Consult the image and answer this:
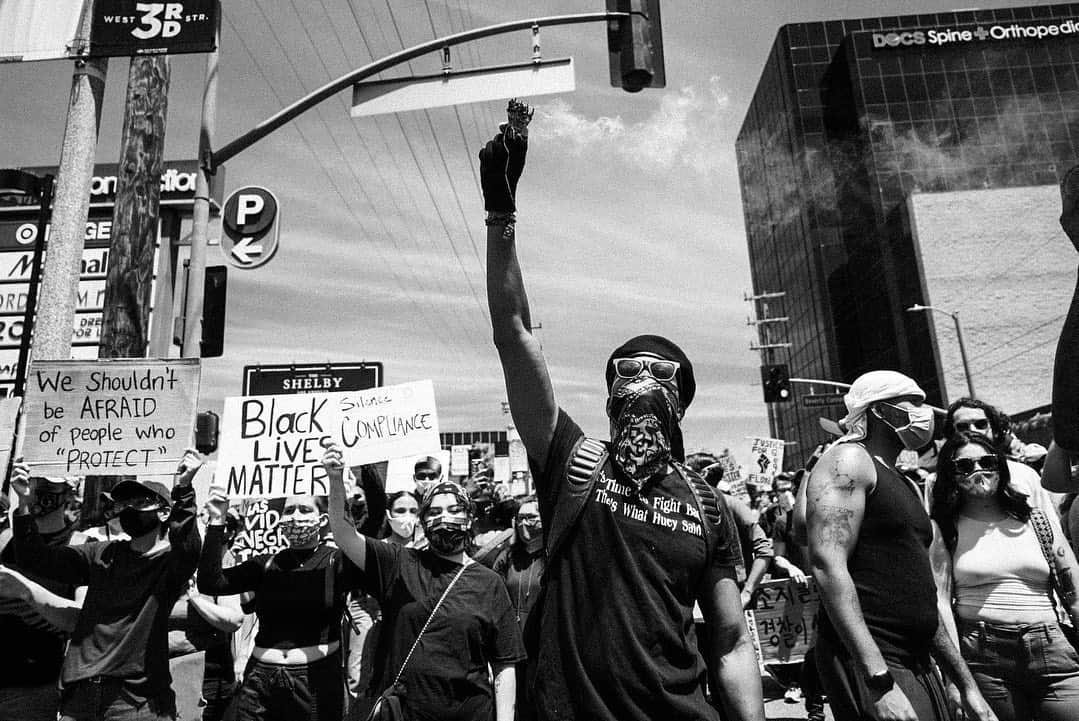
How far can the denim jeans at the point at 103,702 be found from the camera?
4270 mm

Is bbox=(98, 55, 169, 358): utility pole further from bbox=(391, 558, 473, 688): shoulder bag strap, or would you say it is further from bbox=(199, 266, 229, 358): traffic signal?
bbox=(391, 558, 473, 688): shoulder bag strap

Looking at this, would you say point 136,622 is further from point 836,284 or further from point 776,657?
point 836,284

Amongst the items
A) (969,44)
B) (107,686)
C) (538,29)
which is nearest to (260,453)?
(107,686)

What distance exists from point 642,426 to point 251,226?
8.49 meters

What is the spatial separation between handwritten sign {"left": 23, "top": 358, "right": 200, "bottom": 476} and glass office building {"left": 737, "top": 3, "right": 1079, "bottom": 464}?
45.4m

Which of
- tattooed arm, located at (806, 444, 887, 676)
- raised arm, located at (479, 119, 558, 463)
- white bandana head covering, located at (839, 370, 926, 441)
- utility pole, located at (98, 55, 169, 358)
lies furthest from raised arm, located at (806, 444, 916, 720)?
utility pole, located at (98, 55, 169, 358)

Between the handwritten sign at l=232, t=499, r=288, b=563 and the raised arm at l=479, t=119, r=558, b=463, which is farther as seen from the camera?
the handwritten sign at l=232, t=499, r=288, b=563

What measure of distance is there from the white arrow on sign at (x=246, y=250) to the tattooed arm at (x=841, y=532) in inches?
306

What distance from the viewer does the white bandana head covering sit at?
10.8 feet

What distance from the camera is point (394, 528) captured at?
6750mm

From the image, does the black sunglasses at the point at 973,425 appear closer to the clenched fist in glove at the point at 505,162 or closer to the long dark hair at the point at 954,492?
the long dark hair at the point at 954,492

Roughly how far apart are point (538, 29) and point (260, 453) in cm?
503

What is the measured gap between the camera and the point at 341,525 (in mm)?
4301

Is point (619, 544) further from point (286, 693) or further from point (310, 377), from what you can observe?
point (310, 377)
